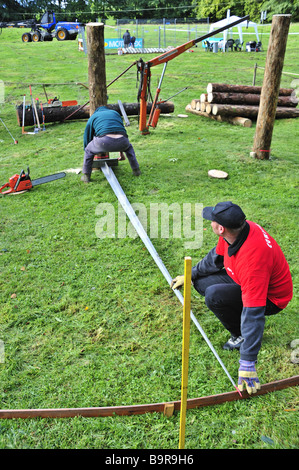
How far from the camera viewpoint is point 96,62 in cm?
602

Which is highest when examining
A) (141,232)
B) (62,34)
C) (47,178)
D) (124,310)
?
(62,34)

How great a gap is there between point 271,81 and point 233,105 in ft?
11.8

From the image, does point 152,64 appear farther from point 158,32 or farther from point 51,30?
point 158,32

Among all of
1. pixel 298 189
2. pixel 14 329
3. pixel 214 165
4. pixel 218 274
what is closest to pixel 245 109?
pixel 214 165

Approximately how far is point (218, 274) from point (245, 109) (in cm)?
751

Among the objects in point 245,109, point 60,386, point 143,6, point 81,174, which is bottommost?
point 60,386

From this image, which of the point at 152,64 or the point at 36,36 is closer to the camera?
the point at 152,64

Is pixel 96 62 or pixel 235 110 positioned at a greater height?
pixel 96 62

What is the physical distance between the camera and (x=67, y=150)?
7.80 meters

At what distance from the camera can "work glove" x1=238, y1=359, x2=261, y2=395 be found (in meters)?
2.43

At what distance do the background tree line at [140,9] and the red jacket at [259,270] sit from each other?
3805 cm

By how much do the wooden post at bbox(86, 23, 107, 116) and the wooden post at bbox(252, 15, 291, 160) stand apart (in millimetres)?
2846

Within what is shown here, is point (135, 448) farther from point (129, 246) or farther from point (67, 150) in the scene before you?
point (67, 150)

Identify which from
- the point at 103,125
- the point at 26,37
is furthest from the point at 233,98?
the point at 26,37
